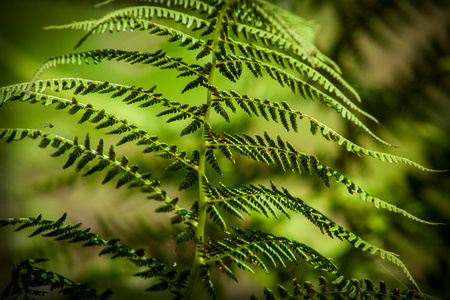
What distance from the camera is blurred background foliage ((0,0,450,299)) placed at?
1276mm

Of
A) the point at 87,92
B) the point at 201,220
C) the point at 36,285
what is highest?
the point at 87,92

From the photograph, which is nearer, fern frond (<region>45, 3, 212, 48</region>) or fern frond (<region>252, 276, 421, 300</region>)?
fern frond (<region>45, 3, 212, 48</region>)

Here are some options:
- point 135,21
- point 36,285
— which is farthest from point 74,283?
point 135,21

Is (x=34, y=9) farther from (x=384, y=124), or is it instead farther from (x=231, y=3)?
(x=384, y=124)

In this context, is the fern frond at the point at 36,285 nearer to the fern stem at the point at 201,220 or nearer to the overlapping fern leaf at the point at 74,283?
the overlapping fern leaf at the point at 74,283

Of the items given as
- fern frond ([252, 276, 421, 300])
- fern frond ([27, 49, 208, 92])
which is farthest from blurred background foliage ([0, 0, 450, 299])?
fern frond ([27, 49, 208, 92])

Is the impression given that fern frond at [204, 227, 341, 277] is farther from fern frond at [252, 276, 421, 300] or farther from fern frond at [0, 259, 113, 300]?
fern frond at [0, 259, 113, 300]

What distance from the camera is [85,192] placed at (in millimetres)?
1425

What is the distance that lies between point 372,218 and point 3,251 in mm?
1542

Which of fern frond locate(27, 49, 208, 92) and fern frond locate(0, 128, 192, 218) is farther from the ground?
fern frond locate(27, 49, 208, 92)

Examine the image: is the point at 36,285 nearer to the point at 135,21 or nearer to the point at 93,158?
the point at 93,158

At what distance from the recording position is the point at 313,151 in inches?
57.7

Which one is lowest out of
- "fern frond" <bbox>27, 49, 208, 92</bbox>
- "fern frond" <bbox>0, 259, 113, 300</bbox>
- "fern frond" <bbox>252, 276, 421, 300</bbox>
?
"fern frond" <bbox>0, 259, 113, 300</bbox>

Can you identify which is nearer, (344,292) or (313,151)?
(344,292)
